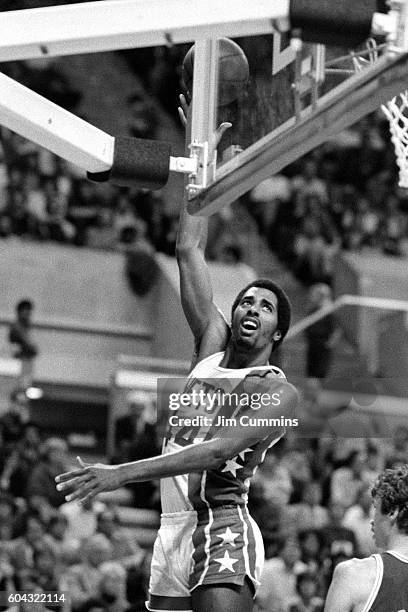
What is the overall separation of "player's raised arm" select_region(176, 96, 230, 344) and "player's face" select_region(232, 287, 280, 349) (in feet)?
0.53

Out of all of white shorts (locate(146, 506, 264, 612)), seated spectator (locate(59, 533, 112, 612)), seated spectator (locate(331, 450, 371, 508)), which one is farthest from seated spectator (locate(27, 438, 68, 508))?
white shorts (locate(146, 506, 264, 612))

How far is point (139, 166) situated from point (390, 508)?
142cm

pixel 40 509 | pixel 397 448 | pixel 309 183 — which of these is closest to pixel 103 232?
pixel 309 183

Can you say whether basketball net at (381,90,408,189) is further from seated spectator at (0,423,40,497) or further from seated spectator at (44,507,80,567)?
seated spectator at (0,423,40,497)

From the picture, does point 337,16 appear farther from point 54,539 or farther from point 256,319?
point 54,539

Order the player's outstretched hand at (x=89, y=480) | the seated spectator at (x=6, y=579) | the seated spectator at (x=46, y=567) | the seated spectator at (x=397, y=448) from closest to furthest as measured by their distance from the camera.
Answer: the player's outstretched hand at (x=89, y=480), the seated spectator at (x=6, y=579), the seated spectator at (x=46, y=567), the seated spectator at (x=397, y=448)

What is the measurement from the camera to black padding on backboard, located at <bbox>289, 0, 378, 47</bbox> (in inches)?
144

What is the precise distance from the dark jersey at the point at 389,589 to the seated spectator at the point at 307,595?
172 inches

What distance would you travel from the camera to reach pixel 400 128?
5328mm

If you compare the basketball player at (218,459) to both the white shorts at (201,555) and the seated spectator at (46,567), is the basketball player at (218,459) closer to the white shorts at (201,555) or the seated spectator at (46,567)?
the white shorts at (201,555)

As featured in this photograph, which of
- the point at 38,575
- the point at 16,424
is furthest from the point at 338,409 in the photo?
the point at 38,575

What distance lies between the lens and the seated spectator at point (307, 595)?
866 cm

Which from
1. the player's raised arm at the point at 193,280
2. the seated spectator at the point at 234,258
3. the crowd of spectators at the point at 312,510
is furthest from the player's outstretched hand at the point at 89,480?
the seated spectator at the point at 234,258

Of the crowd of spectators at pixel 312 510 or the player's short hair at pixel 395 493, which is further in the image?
the crowd of spectators at pixel 312 510
